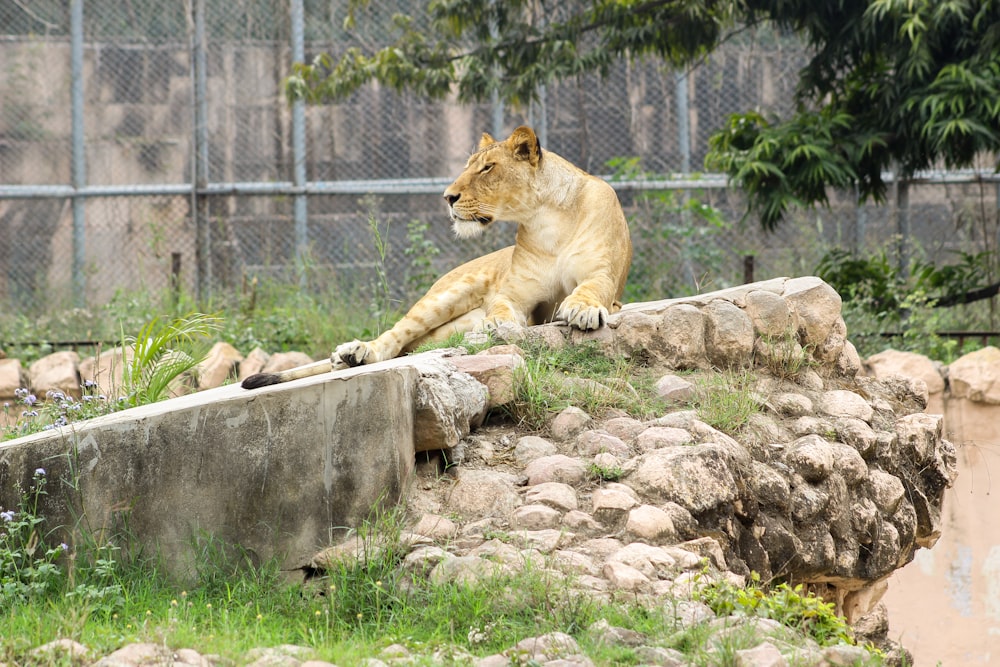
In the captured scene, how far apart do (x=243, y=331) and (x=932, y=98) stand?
584 cm

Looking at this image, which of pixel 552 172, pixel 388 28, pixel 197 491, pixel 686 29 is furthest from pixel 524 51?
pixel 197 491

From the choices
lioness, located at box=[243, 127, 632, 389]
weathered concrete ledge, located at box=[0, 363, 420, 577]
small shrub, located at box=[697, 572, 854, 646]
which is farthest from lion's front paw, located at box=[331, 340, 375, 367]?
small shrub, located at box=[697, 572, 854, 646]

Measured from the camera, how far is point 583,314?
18.2 feet

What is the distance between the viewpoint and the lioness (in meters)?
5.96

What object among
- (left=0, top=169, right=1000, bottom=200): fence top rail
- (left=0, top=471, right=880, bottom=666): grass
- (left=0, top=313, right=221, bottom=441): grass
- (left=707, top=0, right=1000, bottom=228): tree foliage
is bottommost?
(left=0, top=471, right=880, bottom=666): grass

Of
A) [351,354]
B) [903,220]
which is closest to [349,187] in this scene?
[903,220]

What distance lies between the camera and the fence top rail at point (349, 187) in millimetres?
10875

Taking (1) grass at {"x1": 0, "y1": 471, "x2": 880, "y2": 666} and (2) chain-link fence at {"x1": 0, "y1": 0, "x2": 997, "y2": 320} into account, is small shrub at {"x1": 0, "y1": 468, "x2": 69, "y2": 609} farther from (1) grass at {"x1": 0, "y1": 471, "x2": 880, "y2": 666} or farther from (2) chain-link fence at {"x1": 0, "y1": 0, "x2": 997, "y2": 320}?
(2) chain-link fence at {"x1": 0, "y1": 0, "x2": 997, "y2": 320}

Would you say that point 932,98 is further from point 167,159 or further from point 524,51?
point 167,159

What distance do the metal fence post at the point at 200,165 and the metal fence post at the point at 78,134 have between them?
1014 millimetres

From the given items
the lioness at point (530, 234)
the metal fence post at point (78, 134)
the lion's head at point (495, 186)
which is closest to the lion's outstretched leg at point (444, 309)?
the lioness at point (530, 234)

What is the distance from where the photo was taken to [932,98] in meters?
8.64

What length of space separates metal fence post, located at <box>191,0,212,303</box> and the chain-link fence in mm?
21

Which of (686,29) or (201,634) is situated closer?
(201,634)
